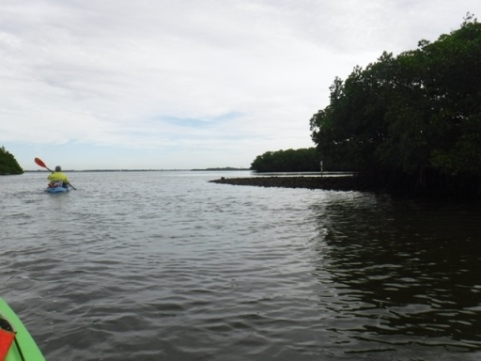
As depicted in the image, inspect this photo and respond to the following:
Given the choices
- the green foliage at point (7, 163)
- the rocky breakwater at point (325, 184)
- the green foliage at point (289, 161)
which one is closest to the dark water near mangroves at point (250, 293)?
the rocky breakwater at point (325, 184)

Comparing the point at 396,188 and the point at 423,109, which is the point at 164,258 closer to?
the point at 423,109

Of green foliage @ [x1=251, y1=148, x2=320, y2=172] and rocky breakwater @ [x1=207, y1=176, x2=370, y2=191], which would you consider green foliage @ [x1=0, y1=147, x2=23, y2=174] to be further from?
rocky breakwater @ [x1=207, y1=176, x2=370, y2=191]

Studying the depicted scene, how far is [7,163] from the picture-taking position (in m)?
165

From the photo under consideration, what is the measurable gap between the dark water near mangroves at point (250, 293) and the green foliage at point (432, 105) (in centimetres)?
1235

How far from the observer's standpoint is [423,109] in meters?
28.6

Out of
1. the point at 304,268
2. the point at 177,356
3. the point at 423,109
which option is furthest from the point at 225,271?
the point at 423,109

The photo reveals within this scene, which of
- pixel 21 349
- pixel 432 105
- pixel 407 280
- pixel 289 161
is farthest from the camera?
pixel 289 161

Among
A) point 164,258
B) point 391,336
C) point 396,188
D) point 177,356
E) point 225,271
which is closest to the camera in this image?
point 177,356

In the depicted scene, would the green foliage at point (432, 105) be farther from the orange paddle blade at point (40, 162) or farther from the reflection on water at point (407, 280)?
the orange paddle blade at point (40, 162)

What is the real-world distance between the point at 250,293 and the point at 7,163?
189 m

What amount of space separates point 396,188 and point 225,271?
36504 millimetres

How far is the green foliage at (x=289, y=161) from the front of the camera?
136625 mm

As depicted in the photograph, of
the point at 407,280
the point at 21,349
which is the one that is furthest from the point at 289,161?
the point at 21,349

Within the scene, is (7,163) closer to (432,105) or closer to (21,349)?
(432,105)
